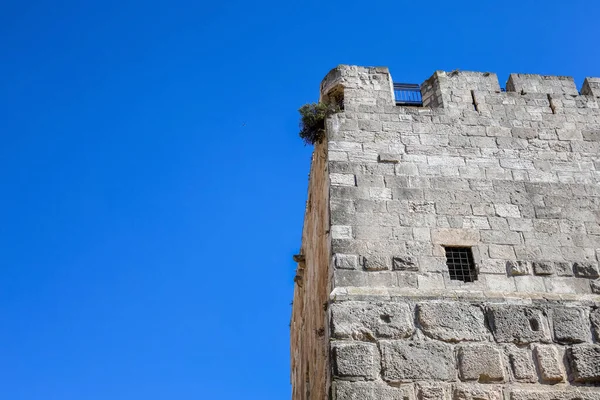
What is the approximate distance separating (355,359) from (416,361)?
470 mm

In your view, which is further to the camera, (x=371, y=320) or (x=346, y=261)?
(x=346, y=261)

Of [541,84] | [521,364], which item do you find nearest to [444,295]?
Answer: [521,364]

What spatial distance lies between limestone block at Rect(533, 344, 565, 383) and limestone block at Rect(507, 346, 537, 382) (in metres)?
0.06

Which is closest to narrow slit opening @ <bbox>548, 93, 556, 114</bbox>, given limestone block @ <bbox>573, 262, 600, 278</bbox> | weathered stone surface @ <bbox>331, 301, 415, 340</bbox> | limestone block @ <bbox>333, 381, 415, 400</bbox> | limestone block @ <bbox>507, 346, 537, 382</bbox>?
Answer: limestone block @ <bbox>573, 262, 600, 278</bbox>

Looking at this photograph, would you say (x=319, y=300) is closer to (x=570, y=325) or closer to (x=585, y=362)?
(x=570, y=325)

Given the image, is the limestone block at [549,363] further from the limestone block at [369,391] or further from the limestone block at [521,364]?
the limestone block at [369,391]

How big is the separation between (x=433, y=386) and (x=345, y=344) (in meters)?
0.71

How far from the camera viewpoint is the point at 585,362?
4617mm

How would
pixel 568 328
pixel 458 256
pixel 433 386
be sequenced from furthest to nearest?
1. pixel 458 256
2. pixel 568 328
3. pixel 433 386

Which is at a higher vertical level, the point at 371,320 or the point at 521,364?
the point at 371,320

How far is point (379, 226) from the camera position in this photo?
5340 mm

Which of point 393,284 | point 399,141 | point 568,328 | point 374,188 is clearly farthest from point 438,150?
point 568,328

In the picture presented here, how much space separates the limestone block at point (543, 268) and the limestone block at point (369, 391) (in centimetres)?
168

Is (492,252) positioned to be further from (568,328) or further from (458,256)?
(568,328)
